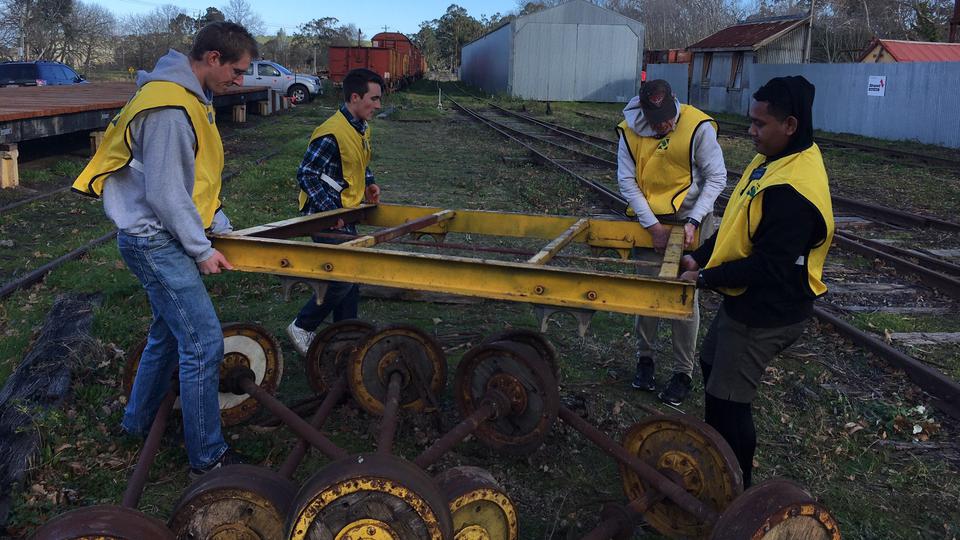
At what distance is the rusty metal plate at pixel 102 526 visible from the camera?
2.61m

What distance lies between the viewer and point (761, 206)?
313 centimetres

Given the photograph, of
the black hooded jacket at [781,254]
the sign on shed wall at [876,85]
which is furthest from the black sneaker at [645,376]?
the sign on shed wall at [876,85]

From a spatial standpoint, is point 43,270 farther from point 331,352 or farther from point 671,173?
point 671,173

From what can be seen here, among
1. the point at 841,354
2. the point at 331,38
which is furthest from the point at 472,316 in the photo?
the point at 331,38

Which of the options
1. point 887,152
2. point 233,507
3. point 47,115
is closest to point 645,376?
point 233,507

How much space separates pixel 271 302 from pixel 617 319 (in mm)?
3060

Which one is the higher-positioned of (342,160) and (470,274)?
(342,160)

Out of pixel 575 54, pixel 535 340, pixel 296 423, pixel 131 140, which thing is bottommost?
pixel 296 423

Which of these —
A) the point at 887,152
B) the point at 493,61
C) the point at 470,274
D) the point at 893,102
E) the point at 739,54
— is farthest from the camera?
the point at 493,61

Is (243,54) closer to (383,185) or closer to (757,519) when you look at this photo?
(757,519)

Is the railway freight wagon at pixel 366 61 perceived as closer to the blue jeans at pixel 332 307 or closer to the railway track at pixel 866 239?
the railway track at pixel 866 239

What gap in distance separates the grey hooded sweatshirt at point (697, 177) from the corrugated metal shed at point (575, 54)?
40958 mm

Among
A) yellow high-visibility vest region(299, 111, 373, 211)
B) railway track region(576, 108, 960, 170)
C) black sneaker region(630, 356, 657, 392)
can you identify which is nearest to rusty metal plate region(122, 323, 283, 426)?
yellow high-visibility vest region(299, 111, 373, 211)

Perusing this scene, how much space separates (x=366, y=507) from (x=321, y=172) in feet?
9.16
